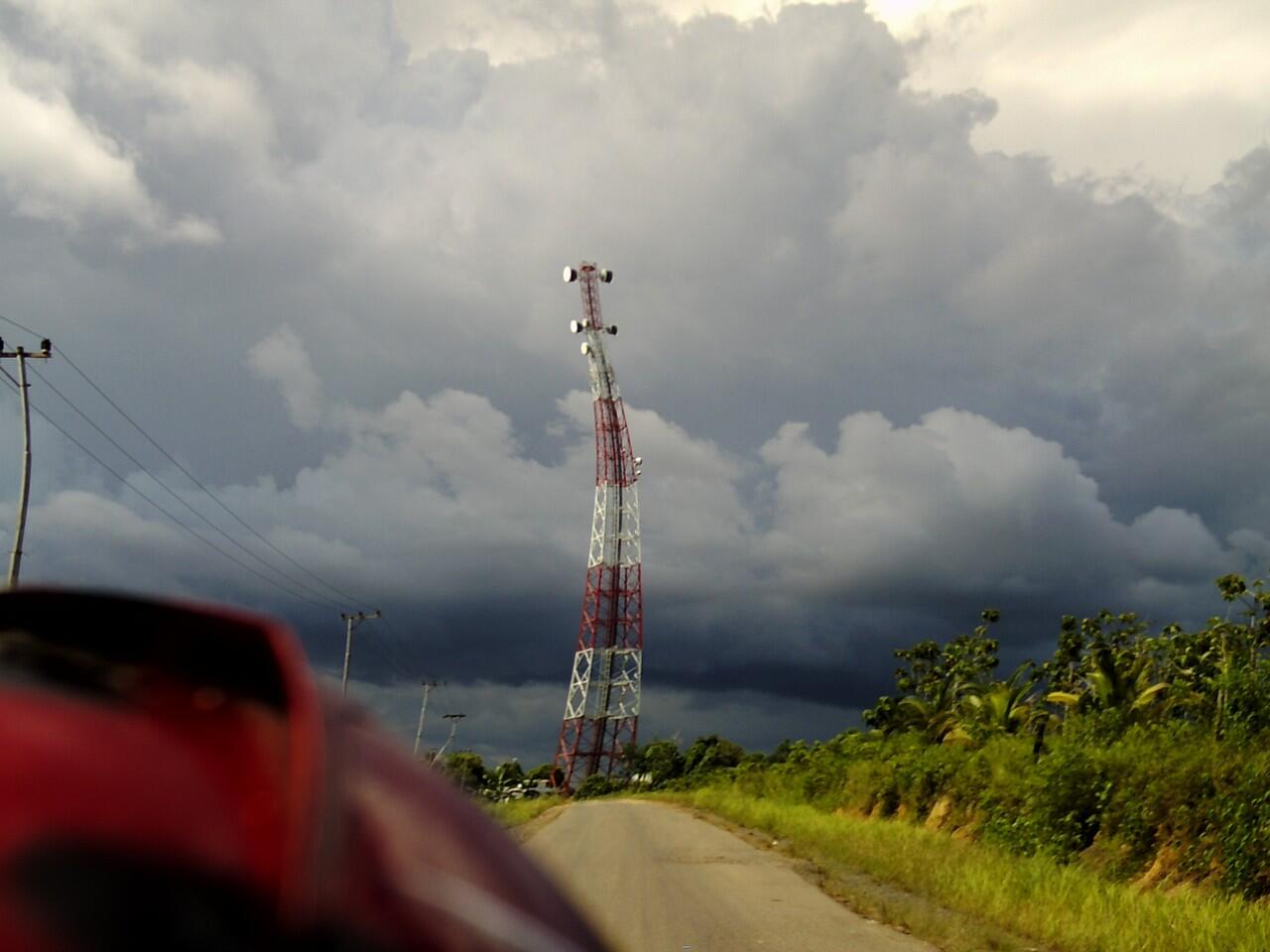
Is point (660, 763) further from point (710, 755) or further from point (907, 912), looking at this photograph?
point (907, 912)

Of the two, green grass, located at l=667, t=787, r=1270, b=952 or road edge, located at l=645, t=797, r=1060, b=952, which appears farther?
road edge, located at l=645, t=797, r=1060, b=952

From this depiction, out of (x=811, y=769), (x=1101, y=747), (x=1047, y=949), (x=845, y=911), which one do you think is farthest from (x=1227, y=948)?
(x=811, y=769)

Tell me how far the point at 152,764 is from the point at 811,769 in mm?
43071

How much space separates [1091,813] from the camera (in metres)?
18.8

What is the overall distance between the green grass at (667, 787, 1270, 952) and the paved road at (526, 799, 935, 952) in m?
0.92

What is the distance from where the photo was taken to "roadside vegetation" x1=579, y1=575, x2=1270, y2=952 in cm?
1213

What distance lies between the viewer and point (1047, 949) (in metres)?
10.8

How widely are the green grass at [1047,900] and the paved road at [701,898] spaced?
3.03 feet

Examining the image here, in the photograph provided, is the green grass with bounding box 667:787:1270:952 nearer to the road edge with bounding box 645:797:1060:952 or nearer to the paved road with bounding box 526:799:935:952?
the road edge with bounding box 645:797:1060:952

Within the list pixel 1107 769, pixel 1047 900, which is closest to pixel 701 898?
pixel 1047 900

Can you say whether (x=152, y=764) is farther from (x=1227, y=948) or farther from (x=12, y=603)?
(x=1227, y=948)

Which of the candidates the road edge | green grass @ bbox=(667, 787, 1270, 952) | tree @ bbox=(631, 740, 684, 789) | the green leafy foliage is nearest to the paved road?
the road edge

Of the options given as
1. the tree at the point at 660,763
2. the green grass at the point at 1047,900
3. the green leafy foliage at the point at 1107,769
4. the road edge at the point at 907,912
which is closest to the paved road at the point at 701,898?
the road edge at the point at 907,912

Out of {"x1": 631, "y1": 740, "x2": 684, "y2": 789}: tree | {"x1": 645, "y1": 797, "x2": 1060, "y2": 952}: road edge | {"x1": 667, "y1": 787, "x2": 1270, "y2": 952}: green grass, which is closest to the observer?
{"x1": 667, "y1": 787, "x2": 1270, "y2": 952}: green grass
